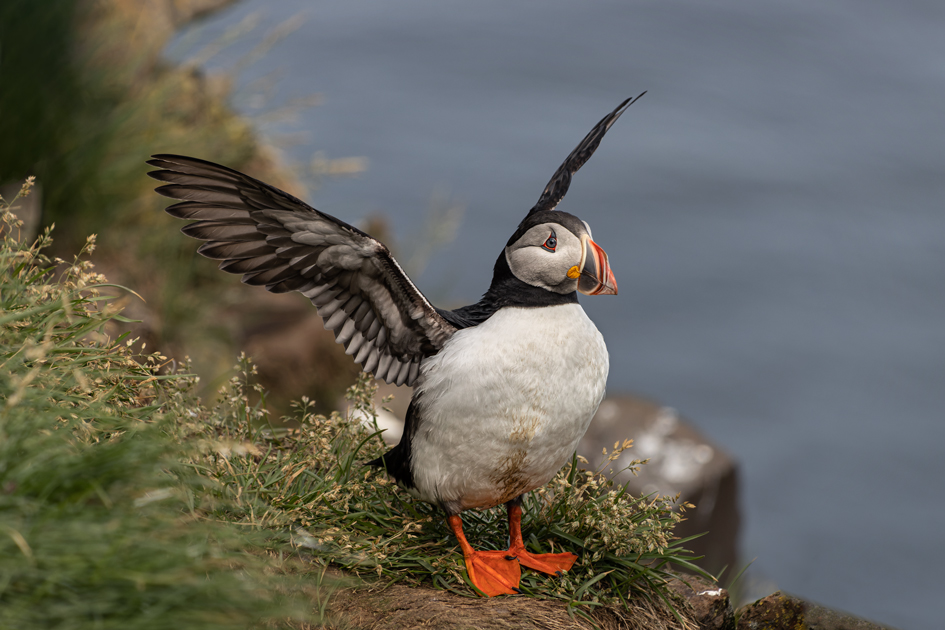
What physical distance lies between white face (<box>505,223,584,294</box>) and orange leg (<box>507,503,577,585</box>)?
1.02 m

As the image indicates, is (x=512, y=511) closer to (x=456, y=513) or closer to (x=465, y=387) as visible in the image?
(x=456, y=513)

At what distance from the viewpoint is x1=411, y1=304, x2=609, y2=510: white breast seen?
3.29 m

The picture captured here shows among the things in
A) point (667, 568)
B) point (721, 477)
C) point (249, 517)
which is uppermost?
point (249, 517)

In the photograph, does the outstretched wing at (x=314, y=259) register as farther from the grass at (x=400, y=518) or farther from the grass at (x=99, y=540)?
the grass at (x=99, y=540)

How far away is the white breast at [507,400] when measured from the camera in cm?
329

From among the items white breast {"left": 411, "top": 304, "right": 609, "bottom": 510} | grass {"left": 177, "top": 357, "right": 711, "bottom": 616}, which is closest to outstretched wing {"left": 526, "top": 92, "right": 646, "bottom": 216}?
white breast {"left": 411, "top": 304, "right": 609, "bottom": 510}

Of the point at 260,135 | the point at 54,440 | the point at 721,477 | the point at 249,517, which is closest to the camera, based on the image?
the point at 54,440

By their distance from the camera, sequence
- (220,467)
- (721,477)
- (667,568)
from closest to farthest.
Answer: (220,467), (667,568), (721,477)

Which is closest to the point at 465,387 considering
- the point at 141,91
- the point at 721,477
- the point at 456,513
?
the point at 456,513

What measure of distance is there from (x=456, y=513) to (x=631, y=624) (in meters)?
0.86

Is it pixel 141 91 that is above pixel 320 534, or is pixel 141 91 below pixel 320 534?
above

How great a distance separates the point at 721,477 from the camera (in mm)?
8250

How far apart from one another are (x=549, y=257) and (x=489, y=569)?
52.1 inches

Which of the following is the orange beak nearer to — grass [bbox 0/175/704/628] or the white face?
the white face
